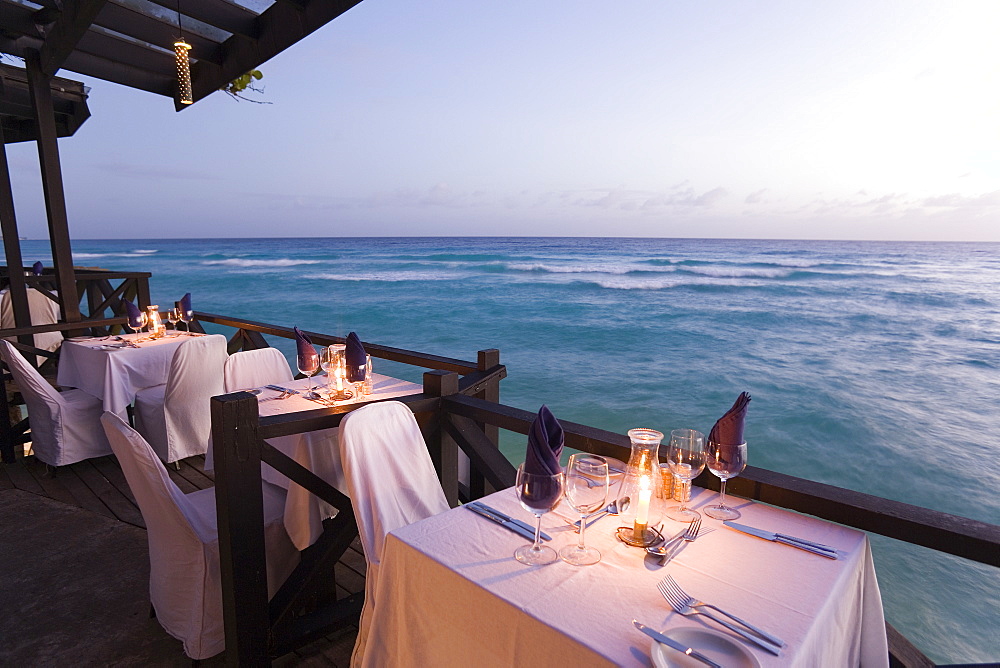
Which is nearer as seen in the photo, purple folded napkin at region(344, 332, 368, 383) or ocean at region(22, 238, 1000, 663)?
purple folded napkin at region(344, 332, 368, 383)

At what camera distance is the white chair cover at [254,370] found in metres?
2.85

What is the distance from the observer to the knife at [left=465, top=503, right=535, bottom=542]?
3.91ft

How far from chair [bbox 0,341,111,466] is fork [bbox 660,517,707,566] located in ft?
12.3

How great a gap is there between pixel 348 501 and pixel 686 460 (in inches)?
46.8

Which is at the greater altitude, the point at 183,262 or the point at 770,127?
the point at 770,127

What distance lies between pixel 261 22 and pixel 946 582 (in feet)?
22.7

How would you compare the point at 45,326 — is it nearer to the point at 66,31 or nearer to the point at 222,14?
the point at 66,31

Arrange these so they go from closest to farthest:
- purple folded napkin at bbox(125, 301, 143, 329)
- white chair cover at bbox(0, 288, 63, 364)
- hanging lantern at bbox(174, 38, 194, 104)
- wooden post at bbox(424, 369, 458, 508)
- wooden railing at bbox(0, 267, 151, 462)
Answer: wooden post at bbox(424, 369, 458, 508) < hanging lantern at bbox(174, 38, 194, 104) < wooden railing at bbox(0, 267, 151, 462) < purple folded napkin at bbox(125, 301, 143, 329) < white chair cover at bbox(0, 288, 63, 364)

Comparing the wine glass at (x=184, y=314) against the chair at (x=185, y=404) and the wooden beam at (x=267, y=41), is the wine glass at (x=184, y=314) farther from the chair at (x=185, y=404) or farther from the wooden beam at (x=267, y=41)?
the wooden beam at (x=267, y=41)

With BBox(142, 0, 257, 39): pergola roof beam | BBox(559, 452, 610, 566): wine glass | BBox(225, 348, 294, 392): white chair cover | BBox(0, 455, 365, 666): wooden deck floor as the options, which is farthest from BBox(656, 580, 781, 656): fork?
BBox(142, 0, 257, 39): pergola roof beam

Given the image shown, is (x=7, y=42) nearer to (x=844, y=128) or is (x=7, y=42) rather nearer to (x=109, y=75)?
(x=109, y=75)

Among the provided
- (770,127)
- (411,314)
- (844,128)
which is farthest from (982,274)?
(411,314)

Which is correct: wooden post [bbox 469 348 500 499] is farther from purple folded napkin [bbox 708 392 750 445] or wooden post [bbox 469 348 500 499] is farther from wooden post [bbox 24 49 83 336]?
wooden post [bbox 24 49 83 336]

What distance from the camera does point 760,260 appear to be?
90.7 ft
